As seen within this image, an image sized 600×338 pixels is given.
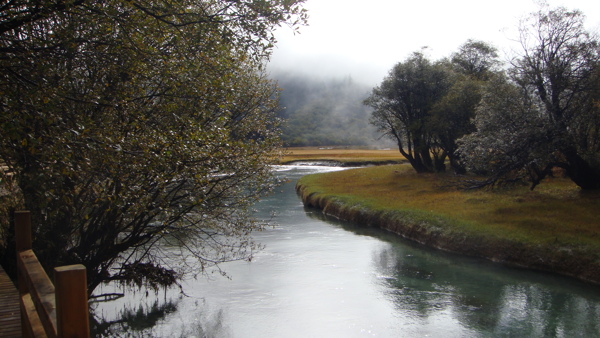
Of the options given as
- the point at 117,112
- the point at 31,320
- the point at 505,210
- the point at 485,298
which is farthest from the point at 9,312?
the point at 505,210

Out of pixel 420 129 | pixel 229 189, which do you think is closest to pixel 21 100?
pixel 229 189

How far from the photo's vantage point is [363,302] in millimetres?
17672

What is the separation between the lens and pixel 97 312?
1636cm

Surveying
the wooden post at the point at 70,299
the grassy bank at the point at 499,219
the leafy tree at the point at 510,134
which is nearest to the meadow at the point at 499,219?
the grassy bank at the point at 499,219

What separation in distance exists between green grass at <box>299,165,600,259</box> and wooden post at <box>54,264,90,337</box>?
67.0 ft

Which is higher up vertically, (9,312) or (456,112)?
(456,112)

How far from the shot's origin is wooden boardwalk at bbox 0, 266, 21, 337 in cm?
746

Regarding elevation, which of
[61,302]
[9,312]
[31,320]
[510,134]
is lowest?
[9,312]

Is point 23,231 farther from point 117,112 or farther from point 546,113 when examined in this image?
point 546,113

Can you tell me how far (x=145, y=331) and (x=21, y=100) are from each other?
28.8 feet

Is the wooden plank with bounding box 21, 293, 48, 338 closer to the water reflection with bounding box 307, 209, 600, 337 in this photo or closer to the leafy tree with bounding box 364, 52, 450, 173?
the water reflection with bounding box 307, 209, 600, 337

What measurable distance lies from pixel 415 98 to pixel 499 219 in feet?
107

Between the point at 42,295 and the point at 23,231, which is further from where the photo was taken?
the point at 23,231

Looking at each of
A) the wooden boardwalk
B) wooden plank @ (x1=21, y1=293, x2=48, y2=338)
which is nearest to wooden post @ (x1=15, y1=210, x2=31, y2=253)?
wooden plank @ (x1=21, y1=293, x2=48, y2=338)
